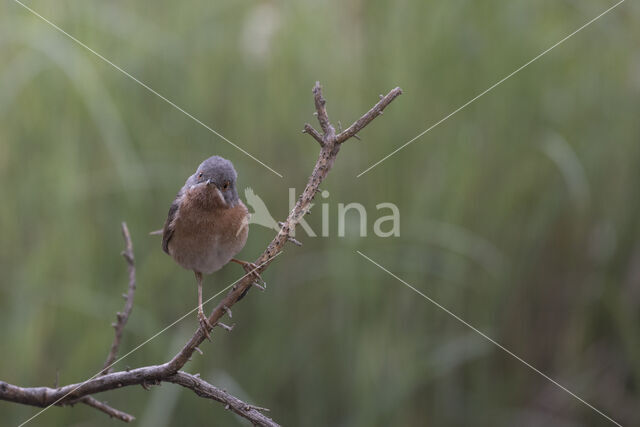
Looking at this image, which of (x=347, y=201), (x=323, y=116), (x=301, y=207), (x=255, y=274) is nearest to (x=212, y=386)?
(x=255, y=274)

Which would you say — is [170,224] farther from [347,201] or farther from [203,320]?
[347,201]

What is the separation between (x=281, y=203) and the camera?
1.89 m

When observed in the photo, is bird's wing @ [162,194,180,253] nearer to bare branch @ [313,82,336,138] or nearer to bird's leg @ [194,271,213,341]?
bird's leg @ [194,271,213,341]

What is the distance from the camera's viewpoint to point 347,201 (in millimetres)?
1979

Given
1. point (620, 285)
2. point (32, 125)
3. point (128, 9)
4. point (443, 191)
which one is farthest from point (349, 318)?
point (128, 9)

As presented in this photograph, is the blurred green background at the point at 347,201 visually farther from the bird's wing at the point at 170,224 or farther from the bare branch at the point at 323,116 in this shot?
the bare branch at the point at 323,116

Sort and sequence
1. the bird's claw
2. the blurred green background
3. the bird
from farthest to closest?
the blurred green background, the bird, the bird's claw

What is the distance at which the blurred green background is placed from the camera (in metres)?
1.79

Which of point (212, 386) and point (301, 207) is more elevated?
point (301, 207)

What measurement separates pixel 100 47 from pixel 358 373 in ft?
4.35

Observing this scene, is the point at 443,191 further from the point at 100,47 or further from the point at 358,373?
the point at 100,47

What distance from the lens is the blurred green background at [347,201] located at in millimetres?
1789

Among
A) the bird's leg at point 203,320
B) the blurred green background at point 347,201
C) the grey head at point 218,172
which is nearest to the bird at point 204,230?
the bird's leg at point 203,320

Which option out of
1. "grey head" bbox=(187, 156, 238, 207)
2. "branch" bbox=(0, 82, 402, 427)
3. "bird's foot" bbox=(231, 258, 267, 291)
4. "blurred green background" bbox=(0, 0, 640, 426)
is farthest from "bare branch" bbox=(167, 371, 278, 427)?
"blurred green background" bbox=(0, 0, 640, 426)
